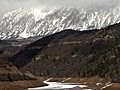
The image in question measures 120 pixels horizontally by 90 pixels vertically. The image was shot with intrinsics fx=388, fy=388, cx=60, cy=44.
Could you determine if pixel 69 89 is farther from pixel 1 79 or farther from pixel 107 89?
pixel 1 79

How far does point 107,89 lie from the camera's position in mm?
172250

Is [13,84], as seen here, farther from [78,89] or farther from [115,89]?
[115,89]

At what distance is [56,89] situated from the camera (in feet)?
595

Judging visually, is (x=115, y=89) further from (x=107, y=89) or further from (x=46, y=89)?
(x=46, y=89)

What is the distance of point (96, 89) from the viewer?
579ft

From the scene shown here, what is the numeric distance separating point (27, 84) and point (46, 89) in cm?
2289

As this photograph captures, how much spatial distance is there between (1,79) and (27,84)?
13483 mm

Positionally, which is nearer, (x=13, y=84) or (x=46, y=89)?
(x=46, y=89)

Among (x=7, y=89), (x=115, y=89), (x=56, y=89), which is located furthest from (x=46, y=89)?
(x=115, y=89)

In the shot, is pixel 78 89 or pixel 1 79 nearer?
pixel 78 89

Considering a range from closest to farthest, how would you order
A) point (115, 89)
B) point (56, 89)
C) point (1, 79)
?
point (115, 89) → point (56, 89) → point (1, 79)

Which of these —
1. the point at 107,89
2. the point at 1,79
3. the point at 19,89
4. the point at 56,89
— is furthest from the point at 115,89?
the point at 1,79

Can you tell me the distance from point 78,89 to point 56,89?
10.7 metres

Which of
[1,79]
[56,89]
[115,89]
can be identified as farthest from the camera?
[1,79]
